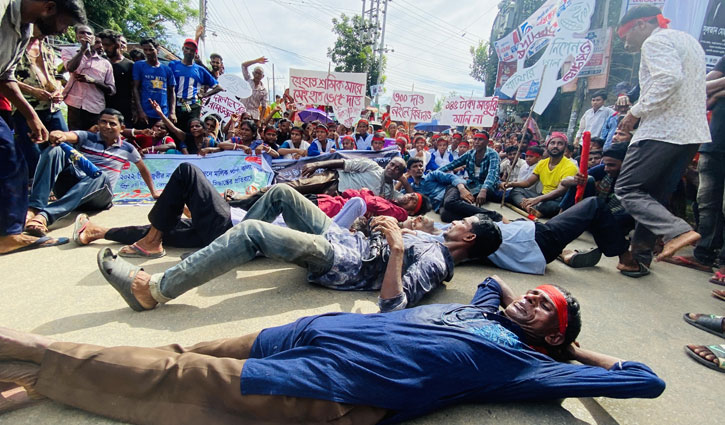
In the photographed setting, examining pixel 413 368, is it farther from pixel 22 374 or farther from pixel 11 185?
pixel 11 185

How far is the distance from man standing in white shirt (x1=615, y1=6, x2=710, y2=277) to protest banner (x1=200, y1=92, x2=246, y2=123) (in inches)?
257

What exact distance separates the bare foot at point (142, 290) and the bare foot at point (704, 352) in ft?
10.7

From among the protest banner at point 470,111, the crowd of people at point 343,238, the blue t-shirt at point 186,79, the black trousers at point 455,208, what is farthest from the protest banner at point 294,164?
the protest banner at point 470,111

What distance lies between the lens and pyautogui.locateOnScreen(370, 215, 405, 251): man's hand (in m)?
2.20

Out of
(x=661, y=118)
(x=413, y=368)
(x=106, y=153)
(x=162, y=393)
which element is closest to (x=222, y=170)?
(x=106, y=153)

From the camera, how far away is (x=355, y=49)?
28.1 metres

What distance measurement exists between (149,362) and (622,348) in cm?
258

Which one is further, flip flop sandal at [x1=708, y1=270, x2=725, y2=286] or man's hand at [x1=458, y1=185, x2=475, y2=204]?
man's hand at [x1=458, y1=185, x2=475, y2=204]

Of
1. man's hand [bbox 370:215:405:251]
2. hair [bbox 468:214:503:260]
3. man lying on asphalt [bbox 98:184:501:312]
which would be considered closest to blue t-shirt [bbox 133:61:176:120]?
man lying on asphalt [bbox 98:184:501:312]

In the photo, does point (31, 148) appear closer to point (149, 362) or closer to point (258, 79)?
point (149, 362)

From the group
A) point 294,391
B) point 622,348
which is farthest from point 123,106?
point 622,348

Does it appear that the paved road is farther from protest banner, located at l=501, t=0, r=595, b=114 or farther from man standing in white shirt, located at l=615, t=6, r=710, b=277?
protest banner, located at l=501, t=0, r=595, b=114

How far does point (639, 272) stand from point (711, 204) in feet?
3.64

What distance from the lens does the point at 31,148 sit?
11.7ft
